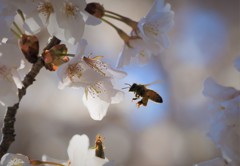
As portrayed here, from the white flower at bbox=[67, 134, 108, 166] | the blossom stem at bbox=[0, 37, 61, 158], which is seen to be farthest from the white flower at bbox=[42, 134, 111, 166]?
the blossom stem at bbox=[0, 37, 61, 158]

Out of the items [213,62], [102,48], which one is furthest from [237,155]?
[213,62]

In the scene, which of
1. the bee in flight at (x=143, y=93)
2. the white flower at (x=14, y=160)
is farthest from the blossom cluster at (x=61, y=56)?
the bee in flight at (x=143, y=93)

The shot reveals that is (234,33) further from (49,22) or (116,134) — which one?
(49,22)

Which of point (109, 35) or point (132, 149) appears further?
point (132, 149)

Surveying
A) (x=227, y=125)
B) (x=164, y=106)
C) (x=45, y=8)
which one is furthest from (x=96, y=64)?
(x=164, y=106)

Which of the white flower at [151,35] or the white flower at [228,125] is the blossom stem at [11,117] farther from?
the white flower at [228,125]

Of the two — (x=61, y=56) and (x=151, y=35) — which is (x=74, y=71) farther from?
(x=151, y=35)
